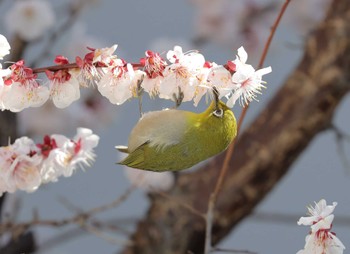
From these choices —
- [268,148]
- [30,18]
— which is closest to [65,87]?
[268,148]

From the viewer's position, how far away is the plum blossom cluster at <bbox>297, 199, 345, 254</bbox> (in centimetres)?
67

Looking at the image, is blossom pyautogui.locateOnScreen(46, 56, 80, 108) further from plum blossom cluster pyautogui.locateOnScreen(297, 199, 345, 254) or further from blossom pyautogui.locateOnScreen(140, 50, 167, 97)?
plum blossom cluster pyautogui.locateOnScreen(297, 199, 345, 254)

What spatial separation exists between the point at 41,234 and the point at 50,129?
469mm

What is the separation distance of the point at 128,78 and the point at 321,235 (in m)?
0.23

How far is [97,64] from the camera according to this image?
69 centimetres

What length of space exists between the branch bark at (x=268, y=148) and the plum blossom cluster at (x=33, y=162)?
0.67 meters

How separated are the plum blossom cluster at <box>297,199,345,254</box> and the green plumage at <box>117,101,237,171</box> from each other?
134 millimetres

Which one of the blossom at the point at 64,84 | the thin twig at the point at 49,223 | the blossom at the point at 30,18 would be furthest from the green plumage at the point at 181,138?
the blossom at the point at 30,18

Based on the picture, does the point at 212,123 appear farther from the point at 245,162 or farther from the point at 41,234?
the point at 41,234

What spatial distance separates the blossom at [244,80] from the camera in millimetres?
668

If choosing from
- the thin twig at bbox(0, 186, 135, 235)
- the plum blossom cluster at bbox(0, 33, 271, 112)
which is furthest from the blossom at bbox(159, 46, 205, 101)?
the thin twig at bbox(0, 186, 135, 235)

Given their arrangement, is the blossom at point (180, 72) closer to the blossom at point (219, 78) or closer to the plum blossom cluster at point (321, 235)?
the blossom at point (219, 78)

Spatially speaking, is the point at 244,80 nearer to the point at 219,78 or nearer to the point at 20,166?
the point at 219,78

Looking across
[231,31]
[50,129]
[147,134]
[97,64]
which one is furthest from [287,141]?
[97,64]
